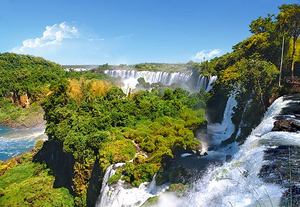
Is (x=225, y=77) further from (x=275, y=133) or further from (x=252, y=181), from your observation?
(x=252, y=181)

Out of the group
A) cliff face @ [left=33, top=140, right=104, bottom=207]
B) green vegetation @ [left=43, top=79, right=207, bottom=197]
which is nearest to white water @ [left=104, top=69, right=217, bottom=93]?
green vegetation @ [left=43, top=79, right=207, bottom=197]

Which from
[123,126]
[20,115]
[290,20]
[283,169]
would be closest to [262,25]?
[290,20]

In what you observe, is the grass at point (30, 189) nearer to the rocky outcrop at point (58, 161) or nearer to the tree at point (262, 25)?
the rocky outcrop at point (58, 161)

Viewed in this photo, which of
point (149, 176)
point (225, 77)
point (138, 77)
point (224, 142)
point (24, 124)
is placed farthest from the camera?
point (138, 77)

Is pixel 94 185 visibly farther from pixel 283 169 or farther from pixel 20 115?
pixel 20 115

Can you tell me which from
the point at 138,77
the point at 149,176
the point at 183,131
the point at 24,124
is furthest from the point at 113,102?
the point at 138,77

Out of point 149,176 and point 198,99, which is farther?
point 198,99
